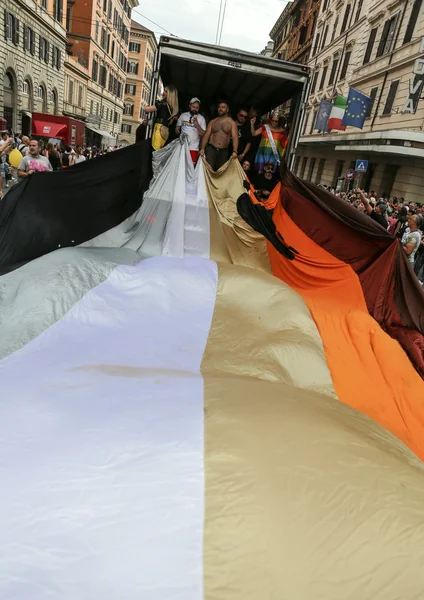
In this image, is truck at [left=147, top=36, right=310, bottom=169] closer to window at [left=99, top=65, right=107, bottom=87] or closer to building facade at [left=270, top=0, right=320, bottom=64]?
building facade at [left=270, top=0, right=320, bottom=64]

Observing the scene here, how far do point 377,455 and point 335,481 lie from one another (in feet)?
1.02

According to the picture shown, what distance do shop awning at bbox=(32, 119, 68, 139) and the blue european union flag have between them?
49.9ft

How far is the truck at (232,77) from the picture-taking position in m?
6.21

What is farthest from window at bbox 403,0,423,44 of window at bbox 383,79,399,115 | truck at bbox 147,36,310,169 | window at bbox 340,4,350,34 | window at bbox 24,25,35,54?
window at bbox 24,25,35,54

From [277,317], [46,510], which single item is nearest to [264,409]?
[46,510]

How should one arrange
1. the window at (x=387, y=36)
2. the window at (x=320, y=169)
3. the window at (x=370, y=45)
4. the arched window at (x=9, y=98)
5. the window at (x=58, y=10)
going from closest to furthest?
the window at (x=387, y=36), the window at (x=370, y=45), the arched window at (x=9, y=98), the window at (x=58, y=10), the window at (x=320, y=169)

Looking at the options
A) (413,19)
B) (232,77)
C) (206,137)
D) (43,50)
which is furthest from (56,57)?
(206,137)

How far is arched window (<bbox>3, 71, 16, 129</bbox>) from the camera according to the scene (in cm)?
2753

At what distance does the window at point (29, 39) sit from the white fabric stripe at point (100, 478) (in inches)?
1330

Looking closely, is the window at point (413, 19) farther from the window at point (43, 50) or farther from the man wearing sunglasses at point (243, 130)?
the window at point (43, 50)

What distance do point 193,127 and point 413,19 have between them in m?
22.5

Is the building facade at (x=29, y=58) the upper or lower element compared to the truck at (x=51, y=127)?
upper

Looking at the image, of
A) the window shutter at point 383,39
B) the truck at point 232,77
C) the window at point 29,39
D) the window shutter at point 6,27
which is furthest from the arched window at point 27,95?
the truck at point 232,77

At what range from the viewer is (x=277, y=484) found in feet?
5.00
